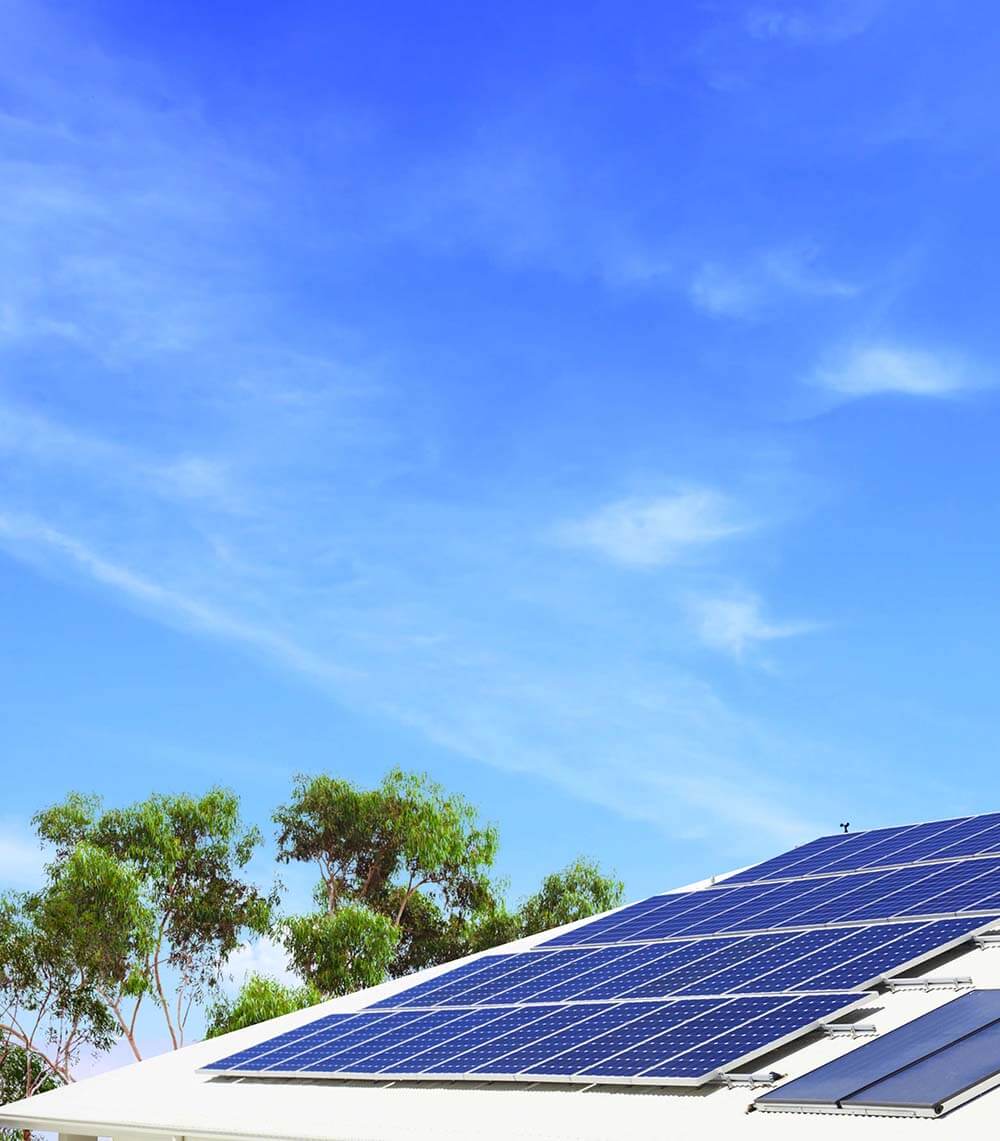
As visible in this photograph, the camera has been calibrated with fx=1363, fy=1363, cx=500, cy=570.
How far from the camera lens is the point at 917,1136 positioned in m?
11.3

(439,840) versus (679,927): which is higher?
(439,840)

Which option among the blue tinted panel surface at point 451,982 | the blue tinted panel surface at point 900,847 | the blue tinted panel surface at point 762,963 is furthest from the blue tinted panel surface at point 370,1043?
the blue tinted panel surface at point 900,847

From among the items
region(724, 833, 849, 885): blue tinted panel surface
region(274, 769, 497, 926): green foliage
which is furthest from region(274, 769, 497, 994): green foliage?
region(724, 833, 849, 885): blue tinted panel surface

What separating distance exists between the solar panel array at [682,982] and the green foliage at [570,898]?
2852 cm

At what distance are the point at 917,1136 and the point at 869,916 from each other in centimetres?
835

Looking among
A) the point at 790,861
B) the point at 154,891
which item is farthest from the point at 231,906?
the point at 790,861

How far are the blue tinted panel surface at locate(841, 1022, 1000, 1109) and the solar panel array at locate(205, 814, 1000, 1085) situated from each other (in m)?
2.06

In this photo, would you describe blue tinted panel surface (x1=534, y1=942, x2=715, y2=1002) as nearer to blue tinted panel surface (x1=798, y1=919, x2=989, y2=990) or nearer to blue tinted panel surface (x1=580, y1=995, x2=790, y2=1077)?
blue tinted panel surface (x1=580, y1=995, x2=790, y2=1077)

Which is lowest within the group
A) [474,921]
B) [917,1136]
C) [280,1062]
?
[917,1136]

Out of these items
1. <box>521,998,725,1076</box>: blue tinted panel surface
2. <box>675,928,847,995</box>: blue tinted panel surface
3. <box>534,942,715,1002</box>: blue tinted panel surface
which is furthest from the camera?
<box>534,942,715,1002</box>: blue tinted panel surface

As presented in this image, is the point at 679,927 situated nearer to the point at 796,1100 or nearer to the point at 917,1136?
the point at 796,1100

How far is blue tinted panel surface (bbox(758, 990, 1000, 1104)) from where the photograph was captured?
12.8 metres

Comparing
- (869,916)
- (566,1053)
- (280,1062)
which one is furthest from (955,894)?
(280,1062)

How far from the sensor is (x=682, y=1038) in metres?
15.6
